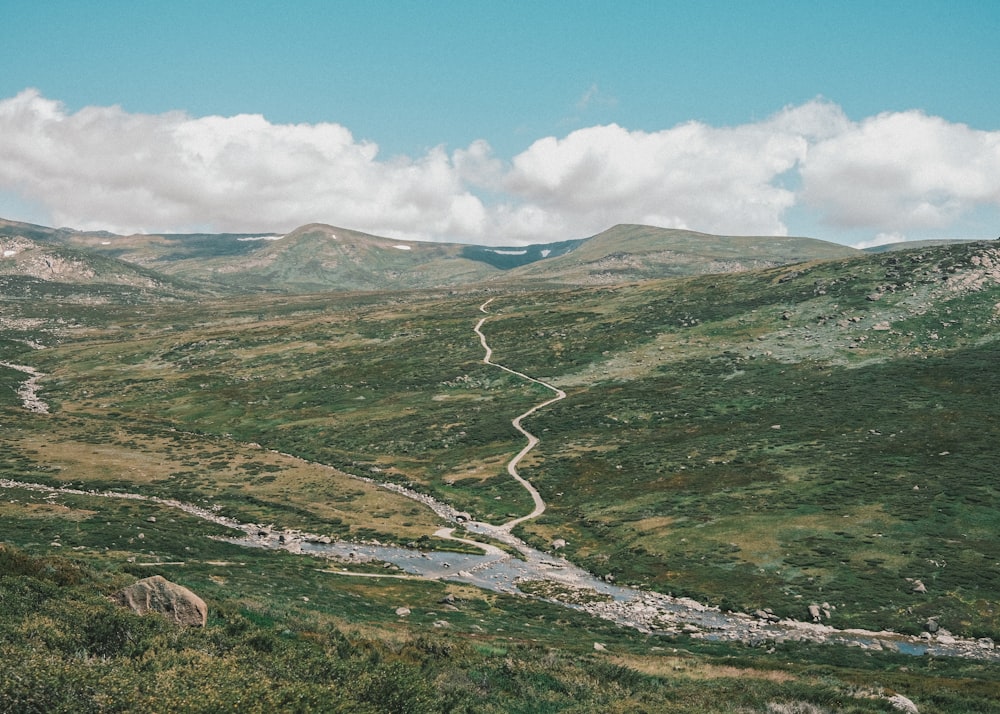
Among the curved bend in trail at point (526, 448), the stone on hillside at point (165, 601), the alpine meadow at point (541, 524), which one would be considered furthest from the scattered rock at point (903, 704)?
the curved bend in trail at point (526, 448)

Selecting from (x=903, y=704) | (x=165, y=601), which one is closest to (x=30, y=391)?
(x=165, y=601)

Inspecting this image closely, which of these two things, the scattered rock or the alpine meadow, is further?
the scattered rock

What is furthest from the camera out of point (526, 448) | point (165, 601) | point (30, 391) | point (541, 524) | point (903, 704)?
point (30, 391)

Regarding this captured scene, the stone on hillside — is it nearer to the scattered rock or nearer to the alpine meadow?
the alpine meadow

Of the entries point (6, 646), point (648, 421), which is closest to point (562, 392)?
→ point (648, 421)

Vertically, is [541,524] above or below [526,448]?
below

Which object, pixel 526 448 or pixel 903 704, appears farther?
pixel 526 448

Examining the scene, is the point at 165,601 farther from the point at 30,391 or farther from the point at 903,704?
the point at 30,391

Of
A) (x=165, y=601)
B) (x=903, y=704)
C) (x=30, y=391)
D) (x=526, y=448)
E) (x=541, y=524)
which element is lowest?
(x=30, y=391)

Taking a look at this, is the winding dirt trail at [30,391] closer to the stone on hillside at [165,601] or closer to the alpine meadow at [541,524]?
the alpine meadow at [541,524]

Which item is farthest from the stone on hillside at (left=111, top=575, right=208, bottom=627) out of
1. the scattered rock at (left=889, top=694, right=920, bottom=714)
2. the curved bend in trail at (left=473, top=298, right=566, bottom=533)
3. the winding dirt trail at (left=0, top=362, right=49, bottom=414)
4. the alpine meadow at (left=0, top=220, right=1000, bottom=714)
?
the winding dirt trail at (left=0, top=362, right=49, bottom=414)
